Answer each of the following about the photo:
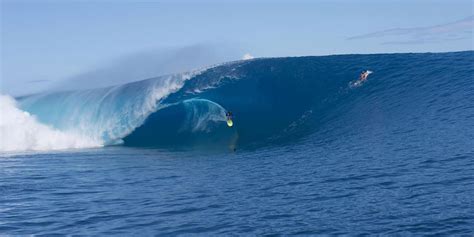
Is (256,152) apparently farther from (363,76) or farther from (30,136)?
(30,136)

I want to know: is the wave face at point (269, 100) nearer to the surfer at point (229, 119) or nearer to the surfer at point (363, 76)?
the surfer at point (229, 119)

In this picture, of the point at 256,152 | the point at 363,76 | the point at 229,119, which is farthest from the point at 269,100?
the point at 256,152

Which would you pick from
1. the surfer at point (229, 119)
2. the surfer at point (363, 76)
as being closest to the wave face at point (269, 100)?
the surfer at point (229, 119)

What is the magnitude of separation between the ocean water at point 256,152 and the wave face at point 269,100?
0.10 metres

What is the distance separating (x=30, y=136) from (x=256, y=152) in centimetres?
1719

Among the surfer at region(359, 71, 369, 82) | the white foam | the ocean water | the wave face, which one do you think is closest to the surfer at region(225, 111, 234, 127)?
the ocean water

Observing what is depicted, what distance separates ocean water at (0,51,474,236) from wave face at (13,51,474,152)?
10 centimetres

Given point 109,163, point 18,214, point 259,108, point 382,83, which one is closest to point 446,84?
point 382,83

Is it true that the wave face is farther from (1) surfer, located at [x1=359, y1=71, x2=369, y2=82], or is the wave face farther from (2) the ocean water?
(1) surfer, located at [x1=359, y1=71, x2=369, y2=82]

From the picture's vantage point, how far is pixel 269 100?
28.9m

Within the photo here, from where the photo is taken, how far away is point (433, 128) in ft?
58.0

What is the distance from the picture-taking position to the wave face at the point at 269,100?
2295cm

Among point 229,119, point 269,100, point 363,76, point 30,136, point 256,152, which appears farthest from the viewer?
point 30,136

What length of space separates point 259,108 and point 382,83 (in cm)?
630
